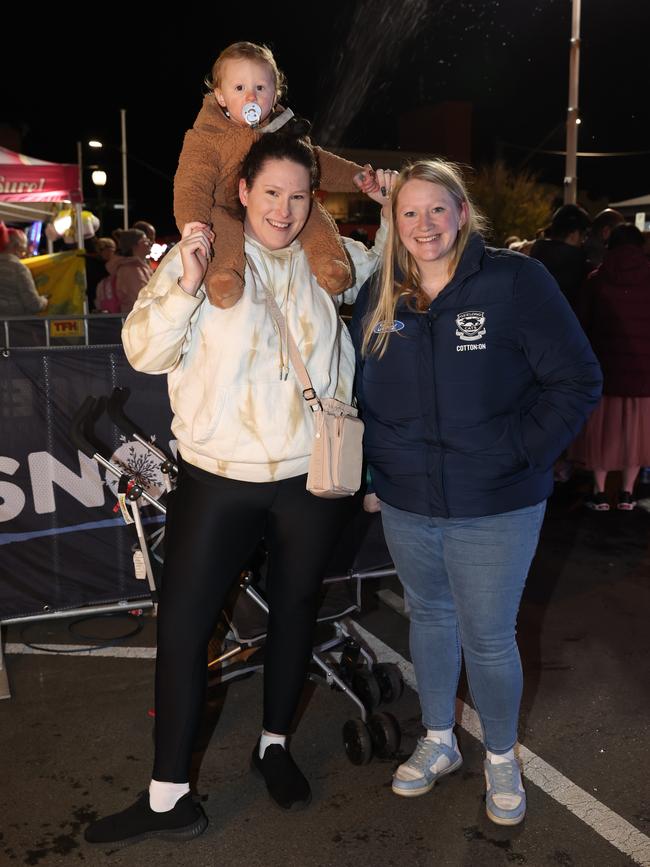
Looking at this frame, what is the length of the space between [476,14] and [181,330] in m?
21.3

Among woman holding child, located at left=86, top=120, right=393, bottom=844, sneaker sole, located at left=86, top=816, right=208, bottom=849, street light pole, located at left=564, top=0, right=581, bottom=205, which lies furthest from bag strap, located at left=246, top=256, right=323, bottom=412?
street light pole, located at left=564, top=0, right=581, bottom=205

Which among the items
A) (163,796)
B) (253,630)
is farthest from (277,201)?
(163,796)

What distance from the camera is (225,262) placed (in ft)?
8.91

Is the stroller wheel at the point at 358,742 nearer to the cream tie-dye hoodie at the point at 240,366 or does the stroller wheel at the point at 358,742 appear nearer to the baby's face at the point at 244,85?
the cream tie-dye hoodie at the point at 240,366

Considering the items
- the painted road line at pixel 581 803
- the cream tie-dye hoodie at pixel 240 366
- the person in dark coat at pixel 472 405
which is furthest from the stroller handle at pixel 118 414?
the painted road line at pixel 581 803

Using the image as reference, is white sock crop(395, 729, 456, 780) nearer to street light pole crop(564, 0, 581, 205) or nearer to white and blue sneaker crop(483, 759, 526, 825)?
white and blue sneaker crop(483, 759, 526, 825)

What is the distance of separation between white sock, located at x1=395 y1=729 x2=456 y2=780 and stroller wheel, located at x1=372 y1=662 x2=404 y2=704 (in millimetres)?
551

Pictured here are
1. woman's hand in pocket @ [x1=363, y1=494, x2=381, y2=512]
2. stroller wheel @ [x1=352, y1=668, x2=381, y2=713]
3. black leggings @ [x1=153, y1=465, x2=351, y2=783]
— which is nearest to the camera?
black leggings @ [x1=153, y1=465, x2=351, y2=783]

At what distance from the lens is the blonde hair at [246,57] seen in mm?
3080

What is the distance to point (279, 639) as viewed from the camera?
10.3 feet

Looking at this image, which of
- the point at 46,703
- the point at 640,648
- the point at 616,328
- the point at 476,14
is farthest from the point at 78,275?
the point at 476,14

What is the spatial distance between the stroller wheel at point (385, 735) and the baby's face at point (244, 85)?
2369 millimetres

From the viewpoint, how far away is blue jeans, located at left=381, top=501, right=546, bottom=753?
2.89 meters

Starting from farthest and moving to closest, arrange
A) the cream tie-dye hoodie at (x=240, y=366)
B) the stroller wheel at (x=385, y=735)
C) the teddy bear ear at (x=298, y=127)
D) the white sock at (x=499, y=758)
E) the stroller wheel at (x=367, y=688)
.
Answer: the stroller wheel at (x=367, y=688) < the stroller wheel at (x=385, y=735) < the white sock at (x=499, y=758) < the teddy bear ear at (x=298, y=127) < the cream tie-dye hoodie at (x=240, y=366)
